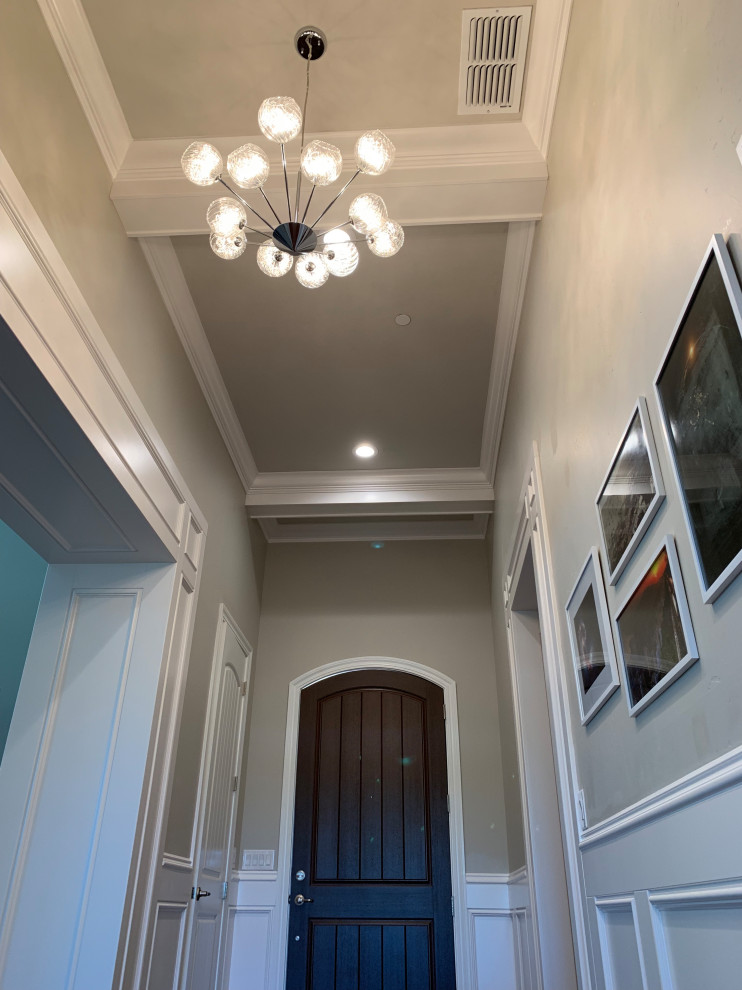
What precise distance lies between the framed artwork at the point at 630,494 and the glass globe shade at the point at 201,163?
1550 millimetres

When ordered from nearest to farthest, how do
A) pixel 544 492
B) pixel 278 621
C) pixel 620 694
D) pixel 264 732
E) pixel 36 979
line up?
pixel 620 694
pixel 36 979
pixel 544 492
pixel 264 732
pixel 278 621

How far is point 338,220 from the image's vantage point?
9.95ft

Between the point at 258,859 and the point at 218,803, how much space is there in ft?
2.31

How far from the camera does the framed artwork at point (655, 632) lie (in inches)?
54.5

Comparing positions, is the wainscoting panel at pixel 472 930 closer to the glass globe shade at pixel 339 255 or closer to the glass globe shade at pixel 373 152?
the glass globe shade at pixel 339 255

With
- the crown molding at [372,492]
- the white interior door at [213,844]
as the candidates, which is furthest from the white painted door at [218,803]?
the crown molding at [372,492]

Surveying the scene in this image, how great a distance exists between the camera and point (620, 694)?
1892 mm

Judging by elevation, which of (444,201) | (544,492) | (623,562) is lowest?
(623,562)

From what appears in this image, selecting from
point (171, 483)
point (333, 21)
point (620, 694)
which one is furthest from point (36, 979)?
point (333, 21)

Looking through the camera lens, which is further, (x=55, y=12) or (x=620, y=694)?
(x=55, y=12)

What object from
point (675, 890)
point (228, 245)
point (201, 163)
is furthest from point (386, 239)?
point (675, 890)

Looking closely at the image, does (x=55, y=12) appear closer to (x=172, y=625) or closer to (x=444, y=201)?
(x=444, y=201)

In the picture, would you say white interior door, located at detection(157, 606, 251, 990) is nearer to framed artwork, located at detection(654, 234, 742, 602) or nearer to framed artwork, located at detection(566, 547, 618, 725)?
framed artwork, located at detection(566, 547, 618, 725)

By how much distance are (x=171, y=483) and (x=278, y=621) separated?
2258 millimetres
